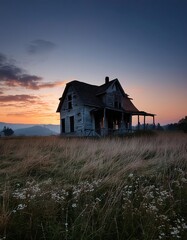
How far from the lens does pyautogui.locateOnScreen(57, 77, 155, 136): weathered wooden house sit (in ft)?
80.8

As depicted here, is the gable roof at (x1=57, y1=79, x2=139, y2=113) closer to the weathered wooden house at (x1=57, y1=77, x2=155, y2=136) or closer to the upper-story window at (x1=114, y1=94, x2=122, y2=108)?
the weathered wooden house at (x1=57, y1=77, x2=155, y2=136)

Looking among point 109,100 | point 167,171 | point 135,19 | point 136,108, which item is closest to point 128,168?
point 167,171

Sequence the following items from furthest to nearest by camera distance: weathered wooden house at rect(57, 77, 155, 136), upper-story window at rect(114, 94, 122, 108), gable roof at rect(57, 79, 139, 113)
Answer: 1. upper-story window at rect(114, 94, 122, 108)
2. gable roof at rect(57, 79, 139, 113)
3. weathered wooden house at rect(57, 77, 155, 136)

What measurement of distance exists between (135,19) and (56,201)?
1503cm

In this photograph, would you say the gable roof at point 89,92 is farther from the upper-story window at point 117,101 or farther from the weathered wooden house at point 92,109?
the upper-story window at point 117,101

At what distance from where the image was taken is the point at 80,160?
7.18 meters

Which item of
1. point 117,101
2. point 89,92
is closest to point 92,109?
point 89,92

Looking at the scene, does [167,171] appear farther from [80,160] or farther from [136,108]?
[136,108]

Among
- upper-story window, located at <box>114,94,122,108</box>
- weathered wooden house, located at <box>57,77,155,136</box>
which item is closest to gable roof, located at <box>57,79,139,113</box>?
weathered wooden house, located at <box>57,77,155,136</box>

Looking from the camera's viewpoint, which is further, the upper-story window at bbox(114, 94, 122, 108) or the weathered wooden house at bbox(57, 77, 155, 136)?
the upper-story window at bbox(114, 94, 122, 108)

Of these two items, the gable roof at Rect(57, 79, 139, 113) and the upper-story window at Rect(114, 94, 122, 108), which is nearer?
the gable roof at Rect(57, 79, 139, 113)

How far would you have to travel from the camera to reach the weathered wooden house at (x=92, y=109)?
2462 centimetres

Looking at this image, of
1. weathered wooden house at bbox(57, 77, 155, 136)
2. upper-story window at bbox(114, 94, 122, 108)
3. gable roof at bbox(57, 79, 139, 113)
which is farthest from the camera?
upper-story window at bbox(114, 94, 122, 108)

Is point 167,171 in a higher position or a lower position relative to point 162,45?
lower
